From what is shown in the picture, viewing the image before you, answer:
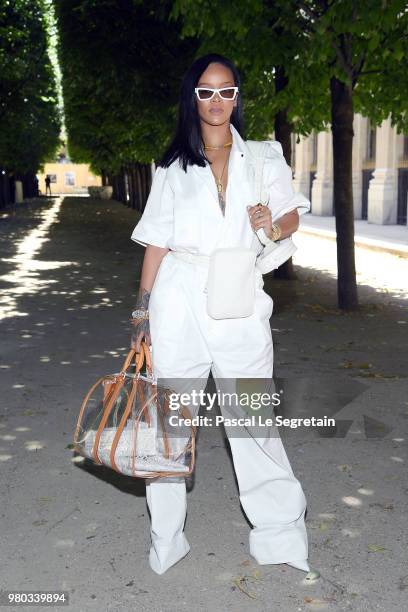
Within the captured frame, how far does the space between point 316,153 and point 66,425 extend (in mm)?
36850

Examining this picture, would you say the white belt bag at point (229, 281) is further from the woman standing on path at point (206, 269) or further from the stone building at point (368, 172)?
the stone building at point (368, 172)

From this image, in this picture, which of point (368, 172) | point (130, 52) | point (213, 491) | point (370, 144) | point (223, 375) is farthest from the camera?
point (370, 144)

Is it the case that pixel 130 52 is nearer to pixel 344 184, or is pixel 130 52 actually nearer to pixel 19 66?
pixel 344 184

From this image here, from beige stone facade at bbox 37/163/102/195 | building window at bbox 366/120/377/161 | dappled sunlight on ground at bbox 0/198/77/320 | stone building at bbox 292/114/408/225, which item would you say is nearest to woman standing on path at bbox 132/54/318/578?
dappled sunlight on ground at bbox 0/198/77/320

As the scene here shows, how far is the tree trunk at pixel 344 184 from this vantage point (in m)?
10.3

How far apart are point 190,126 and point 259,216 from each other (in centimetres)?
53

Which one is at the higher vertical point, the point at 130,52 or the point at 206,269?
the point at 130,52

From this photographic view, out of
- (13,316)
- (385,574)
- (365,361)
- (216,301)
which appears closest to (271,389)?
(216,301)

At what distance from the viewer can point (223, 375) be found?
3.27 m

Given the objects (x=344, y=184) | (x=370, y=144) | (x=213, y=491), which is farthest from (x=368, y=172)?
(x=213, y=491)

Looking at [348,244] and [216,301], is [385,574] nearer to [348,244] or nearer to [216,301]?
[216,301]

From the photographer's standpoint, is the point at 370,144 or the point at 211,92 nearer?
the point at 211,92

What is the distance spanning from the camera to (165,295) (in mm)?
3219

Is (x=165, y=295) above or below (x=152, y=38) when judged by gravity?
below
